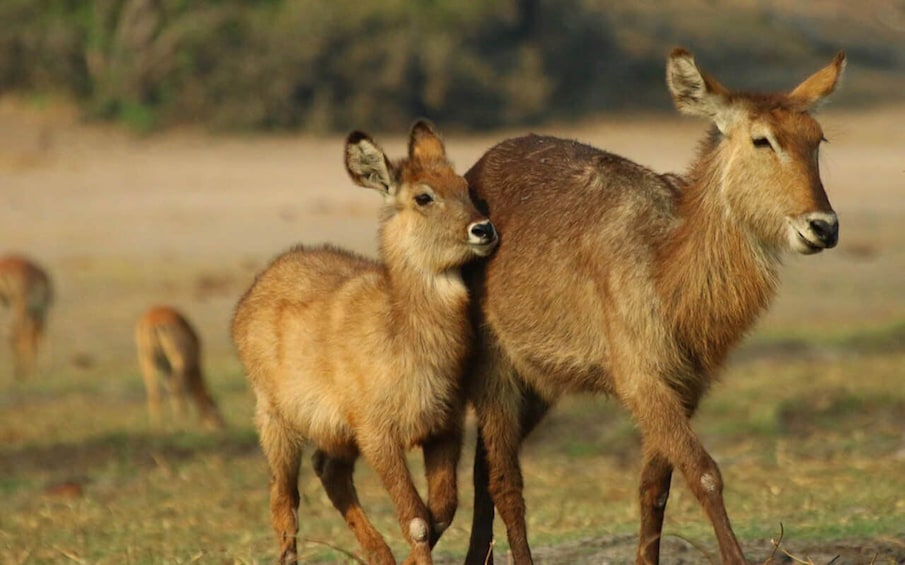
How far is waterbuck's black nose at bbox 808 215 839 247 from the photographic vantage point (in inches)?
230

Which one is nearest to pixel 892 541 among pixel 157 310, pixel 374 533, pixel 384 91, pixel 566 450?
pixel 374 533

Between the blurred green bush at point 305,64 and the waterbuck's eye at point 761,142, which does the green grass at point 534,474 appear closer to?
the waterbuck's eye at point 761,142

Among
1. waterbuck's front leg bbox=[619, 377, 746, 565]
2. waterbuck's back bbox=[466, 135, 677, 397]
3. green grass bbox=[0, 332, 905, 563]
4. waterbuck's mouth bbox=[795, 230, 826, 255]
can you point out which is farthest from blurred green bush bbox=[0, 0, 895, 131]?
waterbuck's mouth bbox=[795, 230, 826, 255]

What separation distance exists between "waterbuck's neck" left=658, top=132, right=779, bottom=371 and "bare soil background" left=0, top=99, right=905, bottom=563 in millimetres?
5318

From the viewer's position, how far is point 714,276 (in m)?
6.21

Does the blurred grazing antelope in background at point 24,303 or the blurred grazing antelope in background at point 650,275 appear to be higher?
the blurred grazing antelope in background at point 650,275

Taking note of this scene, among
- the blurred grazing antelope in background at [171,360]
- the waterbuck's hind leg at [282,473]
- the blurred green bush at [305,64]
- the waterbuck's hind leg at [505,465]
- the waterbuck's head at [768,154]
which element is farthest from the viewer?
the blurred green bush at [305,64]

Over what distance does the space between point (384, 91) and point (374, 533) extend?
20.7m

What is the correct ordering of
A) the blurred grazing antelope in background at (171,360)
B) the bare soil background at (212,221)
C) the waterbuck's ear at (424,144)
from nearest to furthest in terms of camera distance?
the waterbuck's ear at (424,144) → the blurred grazing antelope in background at (171,360) → the bare soil background at (212,221)

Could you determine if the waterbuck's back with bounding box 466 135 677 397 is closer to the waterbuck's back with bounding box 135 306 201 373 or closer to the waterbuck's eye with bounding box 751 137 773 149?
the waterbuck's eye with bounding box 751 137 773 149

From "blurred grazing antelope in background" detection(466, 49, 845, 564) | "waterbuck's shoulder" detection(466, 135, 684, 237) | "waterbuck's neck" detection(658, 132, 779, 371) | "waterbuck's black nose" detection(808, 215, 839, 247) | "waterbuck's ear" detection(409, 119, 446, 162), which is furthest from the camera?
"waterbuck's ear" detection(409, 119, 446, 162)

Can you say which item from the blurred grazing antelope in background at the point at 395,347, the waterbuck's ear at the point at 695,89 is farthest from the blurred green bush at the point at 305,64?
the waterbuck's ear at the point at 695,89

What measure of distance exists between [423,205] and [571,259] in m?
0.58

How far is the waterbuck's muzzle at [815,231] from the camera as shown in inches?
230
